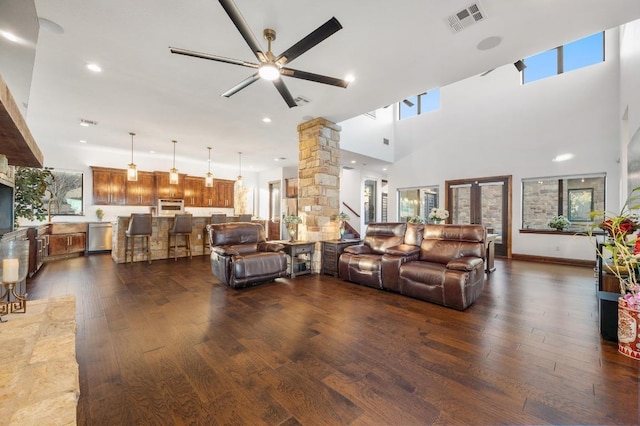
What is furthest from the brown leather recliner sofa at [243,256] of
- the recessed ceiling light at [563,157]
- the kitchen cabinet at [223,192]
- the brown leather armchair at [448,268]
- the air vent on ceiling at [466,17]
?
the recessed ceiling light at [563,157]

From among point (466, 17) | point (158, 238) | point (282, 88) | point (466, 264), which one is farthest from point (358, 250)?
point (158, 238)

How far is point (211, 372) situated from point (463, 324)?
2404 millimetres

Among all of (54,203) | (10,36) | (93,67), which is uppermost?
(93,67)

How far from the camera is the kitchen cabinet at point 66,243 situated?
613 centimetres

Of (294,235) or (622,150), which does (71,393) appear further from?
(622,150)

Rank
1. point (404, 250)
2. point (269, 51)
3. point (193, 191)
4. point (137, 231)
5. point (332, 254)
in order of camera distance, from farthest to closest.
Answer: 1. point (193, 191)
2. point (137, 231)
3. point (332, 254)
4. point (404, 250)
5. point (269, 51)

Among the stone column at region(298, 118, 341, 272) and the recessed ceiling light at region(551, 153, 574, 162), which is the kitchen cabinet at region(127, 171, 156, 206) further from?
the recessed ceiling light at region(551, 153, 574, 162)

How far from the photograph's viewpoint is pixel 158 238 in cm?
637

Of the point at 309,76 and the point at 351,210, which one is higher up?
the point at 309,76

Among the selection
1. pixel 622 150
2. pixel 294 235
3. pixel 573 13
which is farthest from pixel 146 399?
pixel 622 150

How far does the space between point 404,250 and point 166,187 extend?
7.66 metres

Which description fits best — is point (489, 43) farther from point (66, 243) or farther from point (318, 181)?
point (66, 243)

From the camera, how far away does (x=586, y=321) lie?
2779 millimetres

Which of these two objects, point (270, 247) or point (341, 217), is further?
point (341, 217)
